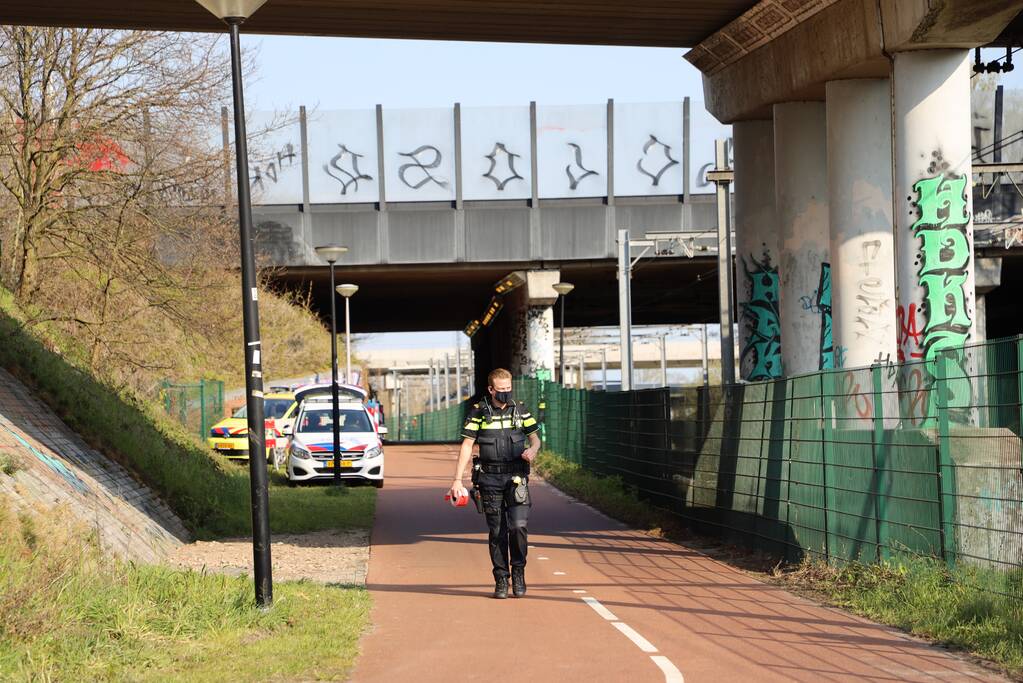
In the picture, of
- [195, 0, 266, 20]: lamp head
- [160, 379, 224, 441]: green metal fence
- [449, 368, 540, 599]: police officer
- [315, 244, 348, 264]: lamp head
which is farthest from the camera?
[160, 379, 224, 441]: green metal fence

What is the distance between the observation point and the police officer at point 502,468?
12.4 m

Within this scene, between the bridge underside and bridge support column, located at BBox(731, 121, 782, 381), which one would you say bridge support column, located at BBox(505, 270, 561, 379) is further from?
bridge support column, located at BBox(731, 121, 782, 381)

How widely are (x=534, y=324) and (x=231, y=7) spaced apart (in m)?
33.8

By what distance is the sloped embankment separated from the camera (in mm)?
12508

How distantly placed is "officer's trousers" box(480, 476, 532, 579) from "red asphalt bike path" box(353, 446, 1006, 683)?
1.36 feet

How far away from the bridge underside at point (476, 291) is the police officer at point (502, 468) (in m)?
28.3

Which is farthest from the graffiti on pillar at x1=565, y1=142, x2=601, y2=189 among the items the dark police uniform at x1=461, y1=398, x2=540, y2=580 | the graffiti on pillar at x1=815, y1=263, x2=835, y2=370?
the dark police uniform at x1=461, y1=398, x2=540, y2=580

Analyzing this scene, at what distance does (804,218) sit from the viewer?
1848cm

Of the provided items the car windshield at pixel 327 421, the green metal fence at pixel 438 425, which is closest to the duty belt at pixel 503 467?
the car windshield at pixel 327 421

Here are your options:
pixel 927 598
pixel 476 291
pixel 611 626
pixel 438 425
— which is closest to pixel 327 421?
pixel 611 626

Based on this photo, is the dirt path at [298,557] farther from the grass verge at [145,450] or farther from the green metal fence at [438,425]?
the green metal fence at [438,425]

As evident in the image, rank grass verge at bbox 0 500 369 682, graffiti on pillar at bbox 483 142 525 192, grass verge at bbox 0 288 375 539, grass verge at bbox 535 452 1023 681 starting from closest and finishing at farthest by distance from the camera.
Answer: grass verge at bbox 0 500 369 682 → grass verge at bbox 535 452 1023 681 → grass verge at bbox 0 288 375 539 → graffiti on pillar at bbox 483 142 525 192

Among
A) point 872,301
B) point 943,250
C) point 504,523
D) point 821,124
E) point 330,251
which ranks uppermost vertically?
point 821,124

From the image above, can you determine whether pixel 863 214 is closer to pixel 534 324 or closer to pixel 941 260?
pixel 941 260
